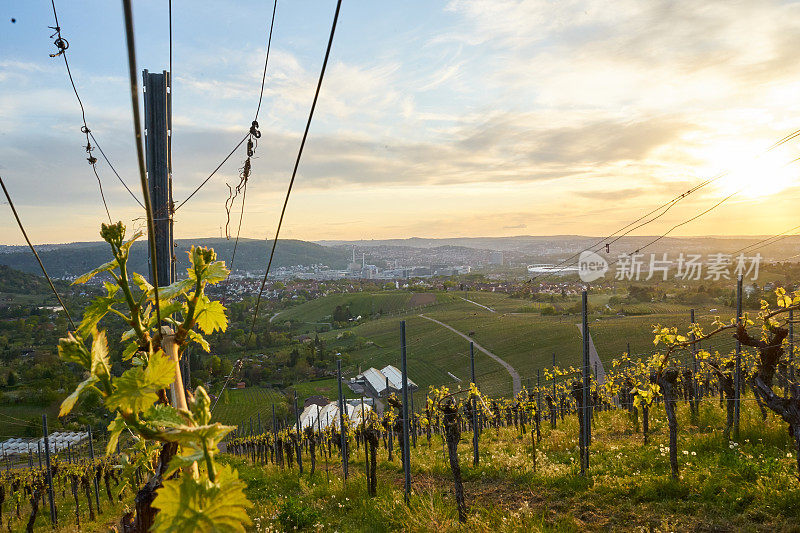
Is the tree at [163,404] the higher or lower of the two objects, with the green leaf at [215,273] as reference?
lower

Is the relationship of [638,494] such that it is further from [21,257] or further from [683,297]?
[21,257]

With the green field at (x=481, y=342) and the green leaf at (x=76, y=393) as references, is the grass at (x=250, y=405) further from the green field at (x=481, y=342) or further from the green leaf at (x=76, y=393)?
the green leaf at (x=76, y=393)

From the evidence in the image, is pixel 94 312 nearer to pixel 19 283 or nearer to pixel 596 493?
pixel 596 493

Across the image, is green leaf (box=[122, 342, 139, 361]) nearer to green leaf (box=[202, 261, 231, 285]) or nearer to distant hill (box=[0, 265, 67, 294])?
green leaf (box=[202, 261, 231, 285])

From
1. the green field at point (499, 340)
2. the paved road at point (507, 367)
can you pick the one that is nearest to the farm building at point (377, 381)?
the green field at point (499, 340)

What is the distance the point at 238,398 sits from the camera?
68938 millimetres

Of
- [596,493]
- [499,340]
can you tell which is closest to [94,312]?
[596,493]

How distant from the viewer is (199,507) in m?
0.92

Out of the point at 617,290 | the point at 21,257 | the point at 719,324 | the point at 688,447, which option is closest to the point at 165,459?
the point at 719,324

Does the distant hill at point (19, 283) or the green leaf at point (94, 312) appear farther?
the distant hill at point (19, 283)

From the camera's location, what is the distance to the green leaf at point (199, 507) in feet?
3.00

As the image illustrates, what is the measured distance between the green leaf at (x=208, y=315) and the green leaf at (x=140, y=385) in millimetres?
369

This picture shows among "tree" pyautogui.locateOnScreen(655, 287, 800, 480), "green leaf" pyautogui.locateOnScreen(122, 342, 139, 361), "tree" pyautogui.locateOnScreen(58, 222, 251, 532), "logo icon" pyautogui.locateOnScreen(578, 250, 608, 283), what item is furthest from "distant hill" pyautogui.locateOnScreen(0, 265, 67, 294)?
"logo icon" pyautogui.locateOnScreen(578, 250, 608, 283)

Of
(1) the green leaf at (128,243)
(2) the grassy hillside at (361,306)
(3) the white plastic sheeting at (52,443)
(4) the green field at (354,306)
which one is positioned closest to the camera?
(1) the green leaf at (128,243)
